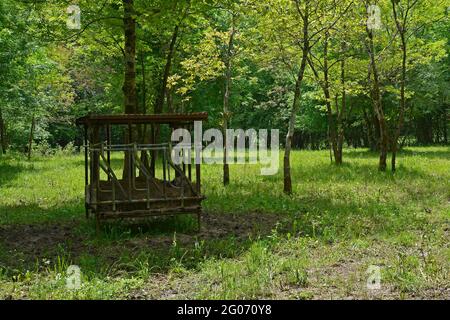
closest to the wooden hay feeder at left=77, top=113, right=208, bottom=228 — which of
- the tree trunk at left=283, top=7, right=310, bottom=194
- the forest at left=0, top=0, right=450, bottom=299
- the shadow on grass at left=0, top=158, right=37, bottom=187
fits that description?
the forest at left=0, top=0, right=450, bottom=299

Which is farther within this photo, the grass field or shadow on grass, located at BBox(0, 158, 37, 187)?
shadow on grass, located at BBox(0, 158, 37, 187)

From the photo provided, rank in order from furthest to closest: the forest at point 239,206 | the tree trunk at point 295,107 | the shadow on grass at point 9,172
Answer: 1. the shadow on grass at point 9,172
2. the tree trunk at point 295,107
3. the forest at point 239,206

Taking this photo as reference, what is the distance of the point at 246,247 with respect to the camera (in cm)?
919

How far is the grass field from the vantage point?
6945mm

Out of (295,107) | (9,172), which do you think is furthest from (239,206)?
(9,172)

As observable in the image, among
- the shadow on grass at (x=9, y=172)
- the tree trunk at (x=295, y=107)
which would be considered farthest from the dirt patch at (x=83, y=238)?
the shadow on grass at (x=9, y=172)

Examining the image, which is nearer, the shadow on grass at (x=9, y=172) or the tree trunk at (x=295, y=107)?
the tree trunk at (x=295, y=107)

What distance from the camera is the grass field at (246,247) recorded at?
695 cm

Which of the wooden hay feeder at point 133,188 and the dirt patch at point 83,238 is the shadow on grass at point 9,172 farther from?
the wooden hay feeder at point 133,188

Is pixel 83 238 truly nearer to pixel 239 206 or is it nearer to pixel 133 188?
pixel 133 188

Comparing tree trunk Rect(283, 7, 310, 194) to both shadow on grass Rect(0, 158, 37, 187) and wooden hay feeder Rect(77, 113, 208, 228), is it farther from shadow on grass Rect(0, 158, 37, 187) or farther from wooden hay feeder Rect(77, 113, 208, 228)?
shadow on grass Rect(0, 158, 37, 187)

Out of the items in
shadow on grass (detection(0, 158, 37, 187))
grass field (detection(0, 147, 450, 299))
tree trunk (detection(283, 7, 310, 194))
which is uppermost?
tree trunk (detection(283, 7, 310, 194))
